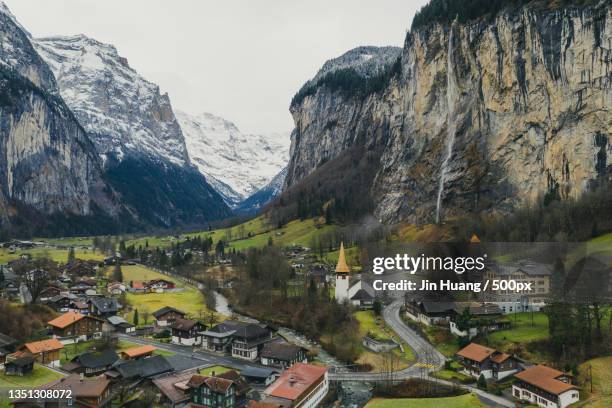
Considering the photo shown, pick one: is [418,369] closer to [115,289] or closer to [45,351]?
[45,351]

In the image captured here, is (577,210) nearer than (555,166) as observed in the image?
Yes

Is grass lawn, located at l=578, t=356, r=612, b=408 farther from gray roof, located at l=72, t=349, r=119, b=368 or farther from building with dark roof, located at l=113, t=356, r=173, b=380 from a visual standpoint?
gray roof, located at l=72, t=349, r=119, b=368

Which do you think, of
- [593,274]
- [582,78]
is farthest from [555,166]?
[593,274]

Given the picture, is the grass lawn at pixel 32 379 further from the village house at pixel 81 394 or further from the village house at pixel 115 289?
the village house at pixel 115 289

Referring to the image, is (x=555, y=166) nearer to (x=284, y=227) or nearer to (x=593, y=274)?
(x=593, y=274)

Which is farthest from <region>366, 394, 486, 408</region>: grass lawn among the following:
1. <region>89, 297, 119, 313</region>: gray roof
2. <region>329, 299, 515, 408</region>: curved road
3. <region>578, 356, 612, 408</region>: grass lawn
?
<region>89, 297, 119, 313</region>: gray roof
